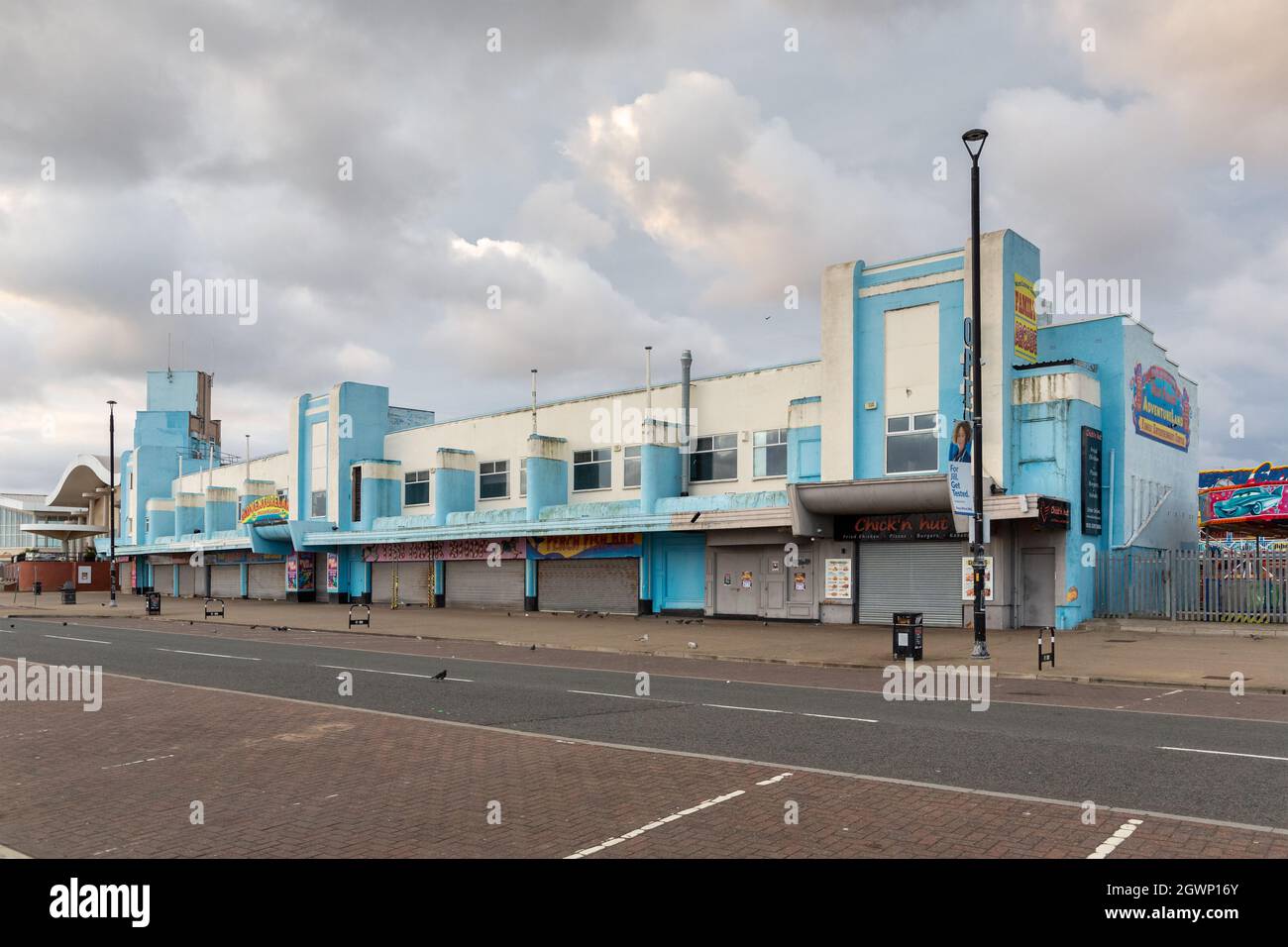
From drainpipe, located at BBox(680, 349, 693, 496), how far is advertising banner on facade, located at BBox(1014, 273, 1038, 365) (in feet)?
40.4

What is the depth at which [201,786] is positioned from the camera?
8422 millimetres

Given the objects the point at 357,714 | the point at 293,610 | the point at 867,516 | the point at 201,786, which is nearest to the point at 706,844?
the point at 201,786

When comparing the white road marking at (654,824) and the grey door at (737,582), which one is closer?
the white road marking at (654,824)

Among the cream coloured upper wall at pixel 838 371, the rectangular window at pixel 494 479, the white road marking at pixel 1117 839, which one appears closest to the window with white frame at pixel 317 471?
the rectangular window at pixel 494 479

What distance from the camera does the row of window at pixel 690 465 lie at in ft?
114

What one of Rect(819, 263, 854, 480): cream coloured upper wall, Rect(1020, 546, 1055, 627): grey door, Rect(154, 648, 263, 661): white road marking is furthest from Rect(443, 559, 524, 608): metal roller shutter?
Rect(1020, 546, 1055, 627): grey door

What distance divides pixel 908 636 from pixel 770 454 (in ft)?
50.1

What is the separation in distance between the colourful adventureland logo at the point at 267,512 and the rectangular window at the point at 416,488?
7423 millimetres

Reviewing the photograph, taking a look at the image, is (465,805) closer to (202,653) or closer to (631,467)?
(202,653)

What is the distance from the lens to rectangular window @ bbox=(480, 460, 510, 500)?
1747 inches

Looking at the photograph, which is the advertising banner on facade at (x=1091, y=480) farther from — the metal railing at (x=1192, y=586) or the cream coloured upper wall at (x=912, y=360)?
the cream coloured upper wall at (x=912, y=360)

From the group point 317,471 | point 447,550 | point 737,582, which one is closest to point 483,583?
point 447,550

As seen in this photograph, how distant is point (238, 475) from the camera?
67.0 meters
